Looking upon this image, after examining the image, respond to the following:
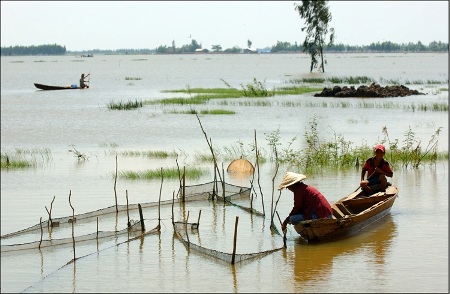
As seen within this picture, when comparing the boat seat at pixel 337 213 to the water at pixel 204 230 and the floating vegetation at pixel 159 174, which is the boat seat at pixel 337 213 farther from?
the floating vegetation at pixel 159 174

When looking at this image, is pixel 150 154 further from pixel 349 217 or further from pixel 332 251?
pixel 332 251

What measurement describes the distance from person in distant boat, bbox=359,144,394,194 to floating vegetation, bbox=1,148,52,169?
8563mm

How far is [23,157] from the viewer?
2006 cm

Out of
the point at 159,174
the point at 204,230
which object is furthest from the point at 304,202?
the point at 159,174

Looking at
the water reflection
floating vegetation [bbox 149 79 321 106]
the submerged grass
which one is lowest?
the water reflection

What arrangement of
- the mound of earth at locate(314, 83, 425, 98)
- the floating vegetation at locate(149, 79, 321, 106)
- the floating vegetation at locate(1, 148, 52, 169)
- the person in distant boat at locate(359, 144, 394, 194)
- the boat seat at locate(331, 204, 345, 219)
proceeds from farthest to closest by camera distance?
the mound of earth at locate(314, 83, 425, 98) < the floating vegetation at locate(149, 79, 321, 106) < the floating vegetation at locate(1, 148, 52, 169) < the person in distant boat at locate(359, 144, 394, 194) < the boat seat at locate(331, 204, 345, 219)

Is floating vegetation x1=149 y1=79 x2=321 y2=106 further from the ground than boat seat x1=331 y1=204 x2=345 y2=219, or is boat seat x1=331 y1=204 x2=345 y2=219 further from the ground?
floating vegetation x1=149 y1=79 x2=321 y2=106

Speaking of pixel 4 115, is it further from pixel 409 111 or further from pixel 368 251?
pixel 368 251

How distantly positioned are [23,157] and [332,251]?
1123 cm

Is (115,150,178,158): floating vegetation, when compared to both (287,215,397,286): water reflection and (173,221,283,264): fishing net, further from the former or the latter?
(287,215,397,286): water reflection

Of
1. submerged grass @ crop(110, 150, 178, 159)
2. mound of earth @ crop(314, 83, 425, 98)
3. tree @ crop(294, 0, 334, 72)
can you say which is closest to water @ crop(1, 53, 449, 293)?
submerged grass @ crop(110, 150, 178, 159)

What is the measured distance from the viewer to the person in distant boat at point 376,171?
1269 cm

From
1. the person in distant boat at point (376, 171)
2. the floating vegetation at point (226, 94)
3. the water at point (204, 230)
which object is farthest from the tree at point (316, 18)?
the person in distant boat at point (376, 171)

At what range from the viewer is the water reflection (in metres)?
10.2
